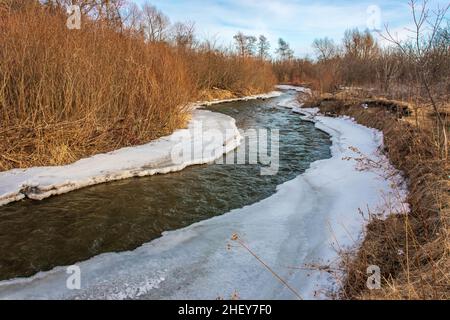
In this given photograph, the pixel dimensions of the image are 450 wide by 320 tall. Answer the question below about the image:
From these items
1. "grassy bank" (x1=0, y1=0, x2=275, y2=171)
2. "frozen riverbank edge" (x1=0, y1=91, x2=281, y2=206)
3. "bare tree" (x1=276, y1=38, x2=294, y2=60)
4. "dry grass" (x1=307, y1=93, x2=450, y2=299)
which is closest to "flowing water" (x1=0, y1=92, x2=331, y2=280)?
"frozen riverbank edge" (x1=0, y1=91, x2=281, y2=206)

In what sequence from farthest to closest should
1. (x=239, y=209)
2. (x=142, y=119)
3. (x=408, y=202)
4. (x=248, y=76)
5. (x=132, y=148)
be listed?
(x=248, y=76)
(x=142, y=119)
(x=132, y=148)
(x=239, y=209)
(x=408, y=202)

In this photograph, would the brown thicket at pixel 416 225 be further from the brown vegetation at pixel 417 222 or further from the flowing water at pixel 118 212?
the flowing water at pixel 118 212

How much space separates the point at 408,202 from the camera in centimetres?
549

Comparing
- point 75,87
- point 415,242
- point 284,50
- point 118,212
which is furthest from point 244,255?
point 284,50

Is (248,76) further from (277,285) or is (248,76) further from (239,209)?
(277,285)

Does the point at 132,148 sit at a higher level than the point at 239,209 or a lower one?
higher

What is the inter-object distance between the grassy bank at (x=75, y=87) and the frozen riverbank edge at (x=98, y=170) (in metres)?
0.43

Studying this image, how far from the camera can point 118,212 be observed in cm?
579

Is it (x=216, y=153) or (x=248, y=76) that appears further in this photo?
(x=248, y=76)

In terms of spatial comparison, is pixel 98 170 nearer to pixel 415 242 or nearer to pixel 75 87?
pixel 75 87

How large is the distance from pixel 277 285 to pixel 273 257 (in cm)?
66

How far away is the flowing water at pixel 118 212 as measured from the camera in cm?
452

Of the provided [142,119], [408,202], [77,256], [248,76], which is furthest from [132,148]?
[248,76]

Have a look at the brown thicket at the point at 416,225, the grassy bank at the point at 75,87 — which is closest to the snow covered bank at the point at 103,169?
the grassy bank at the point at 75,87
